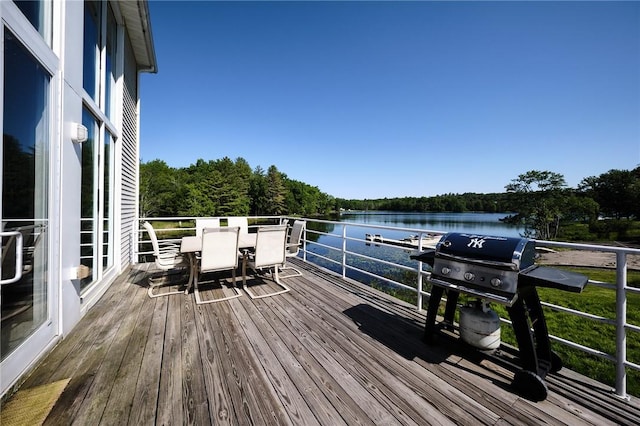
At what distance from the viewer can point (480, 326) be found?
1782 mm

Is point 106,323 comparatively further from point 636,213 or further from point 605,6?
point 636,213

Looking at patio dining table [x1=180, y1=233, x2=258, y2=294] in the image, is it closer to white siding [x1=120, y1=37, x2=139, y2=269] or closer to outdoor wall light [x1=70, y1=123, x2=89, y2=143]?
outdoor wall light [x1=70, y1=123, x2=89, y2=143]

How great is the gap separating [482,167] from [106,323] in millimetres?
20915

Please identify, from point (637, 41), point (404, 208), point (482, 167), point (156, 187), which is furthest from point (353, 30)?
point (404, 208)

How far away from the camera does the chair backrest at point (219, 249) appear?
9.89 ft

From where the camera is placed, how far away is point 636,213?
28.0 metres

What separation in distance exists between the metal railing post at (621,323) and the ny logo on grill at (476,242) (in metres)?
0.74

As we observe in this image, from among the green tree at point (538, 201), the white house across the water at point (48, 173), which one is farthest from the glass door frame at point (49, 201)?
the green tree at point (538, 201)

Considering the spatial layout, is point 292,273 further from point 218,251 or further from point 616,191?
point 616,191

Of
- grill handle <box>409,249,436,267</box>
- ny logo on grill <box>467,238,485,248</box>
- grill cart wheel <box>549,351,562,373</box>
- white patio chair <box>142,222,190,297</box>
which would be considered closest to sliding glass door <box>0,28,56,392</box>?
white patio chair <box>142,222,190,297</box>

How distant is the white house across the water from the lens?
5.02 feet

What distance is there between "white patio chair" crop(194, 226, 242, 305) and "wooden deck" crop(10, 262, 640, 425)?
1.77ft

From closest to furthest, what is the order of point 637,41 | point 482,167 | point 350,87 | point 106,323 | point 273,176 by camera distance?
point 106,323 < point 637,41 < point 350,87 < point 482,167 < point 273,176

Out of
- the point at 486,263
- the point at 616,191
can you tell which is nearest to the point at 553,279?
the point at 486,263
